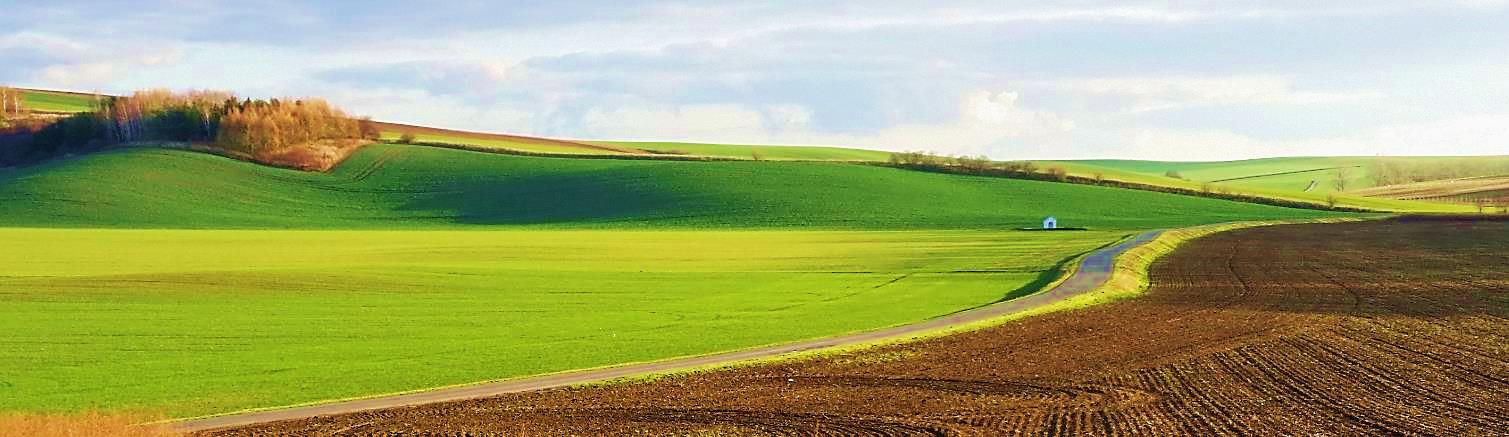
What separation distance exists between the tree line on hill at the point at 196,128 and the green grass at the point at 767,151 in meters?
36.6

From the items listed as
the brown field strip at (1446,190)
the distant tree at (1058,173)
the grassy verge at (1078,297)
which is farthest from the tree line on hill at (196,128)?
the brown field strip at (1446,190)

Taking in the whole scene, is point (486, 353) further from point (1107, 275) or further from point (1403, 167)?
point (1403, 167)

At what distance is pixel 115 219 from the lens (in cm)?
9506

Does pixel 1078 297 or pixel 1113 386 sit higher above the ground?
pixel 1113 386

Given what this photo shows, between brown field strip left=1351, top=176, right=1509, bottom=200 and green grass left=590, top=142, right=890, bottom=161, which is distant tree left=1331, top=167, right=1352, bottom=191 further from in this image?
green grass left=590, top=142, right=890, bottom=161

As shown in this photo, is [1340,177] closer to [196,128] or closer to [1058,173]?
[1058,173]

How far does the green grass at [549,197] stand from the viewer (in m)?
97.4

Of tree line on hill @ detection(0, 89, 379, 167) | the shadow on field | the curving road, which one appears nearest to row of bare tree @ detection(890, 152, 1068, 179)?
the shadow on field

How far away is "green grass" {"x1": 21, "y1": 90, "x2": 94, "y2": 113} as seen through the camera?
459 feet

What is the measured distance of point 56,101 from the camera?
483ft

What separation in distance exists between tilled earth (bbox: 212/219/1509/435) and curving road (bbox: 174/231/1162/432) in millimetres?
918

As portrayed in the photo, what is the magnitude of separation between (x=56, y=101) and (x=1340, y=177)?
6017 inches

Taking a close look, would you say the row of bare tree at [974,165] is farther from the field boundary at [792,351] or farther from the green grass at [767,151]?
the field boundary at [792,351]

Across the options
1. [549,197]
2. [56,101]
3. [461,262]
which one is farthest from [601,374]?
[56,101]
